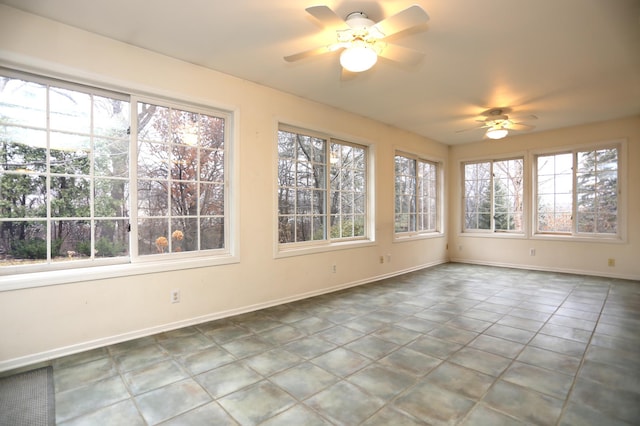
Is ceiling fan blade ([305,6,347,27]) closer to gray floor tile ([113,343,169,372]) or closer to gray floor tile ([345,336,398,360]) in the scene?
gray floor tile ([345,336,398,360])

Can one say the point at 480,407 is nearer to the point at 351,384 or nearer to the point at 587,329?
the point at 351,384

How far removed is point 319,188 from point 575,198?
A: 475cm

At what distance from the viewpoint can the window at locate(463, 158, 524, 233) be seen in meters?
6.32

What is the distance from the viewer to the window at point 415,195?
19.2ft

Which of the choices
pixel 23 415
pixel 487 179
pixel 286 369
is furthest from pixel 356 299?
pixel 487 179

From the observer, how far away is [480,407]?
6.11 feet

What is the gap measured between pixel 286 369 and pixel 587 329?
2.94 metres

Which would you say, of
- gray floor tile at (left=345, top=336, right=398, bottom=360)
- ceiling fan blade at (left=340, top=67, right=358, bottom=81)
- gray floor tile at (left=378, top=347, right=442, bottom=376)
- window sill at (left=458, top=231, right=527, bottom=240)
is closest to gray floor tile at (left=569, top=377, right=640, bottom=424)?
gray floor tile at (left=378, top=347, right=442, bottom=376)

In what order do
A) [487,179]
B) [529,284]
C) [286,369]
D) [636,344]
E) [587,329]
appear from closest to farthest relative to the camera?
[286,369] < [636,344] < [587,329] < [529,284] < [487,179]

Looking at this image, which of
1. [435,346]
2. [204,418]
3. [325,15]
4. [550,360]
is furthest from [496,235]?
[204,418]

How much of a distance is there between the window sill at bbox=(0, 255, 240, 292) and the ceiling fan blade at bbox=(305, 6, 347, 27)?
95.3 inches

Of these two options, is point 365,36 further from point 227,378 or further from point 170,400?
point 170,400

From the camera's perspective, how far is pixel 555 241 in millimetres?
5836

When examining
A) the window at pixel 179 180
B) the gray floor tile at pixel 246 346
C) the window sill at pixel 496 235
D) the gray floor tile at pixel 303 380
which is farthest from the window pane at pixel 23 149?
the window sill at pixel 496 235
